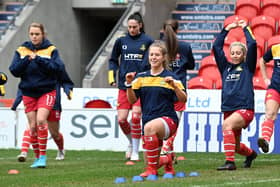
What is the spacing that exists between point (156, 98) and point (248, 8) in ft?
50.3

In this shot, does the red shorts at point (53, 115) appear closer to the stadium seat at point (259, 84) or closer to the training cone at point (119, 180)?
the training cone at point (119, 180)

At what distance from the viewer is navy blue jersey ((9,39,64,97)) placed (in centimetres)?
1211

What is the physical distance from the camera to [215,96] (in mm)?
18562

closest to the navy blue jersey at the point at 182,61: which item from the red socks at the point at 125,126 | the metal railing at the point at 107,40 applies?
the red socks at the point at 125,126

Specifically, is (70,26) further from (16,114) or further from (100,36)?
(16,114)

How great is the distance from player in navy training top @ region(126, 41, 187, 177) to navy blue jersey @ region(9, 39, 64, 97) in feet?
7.03

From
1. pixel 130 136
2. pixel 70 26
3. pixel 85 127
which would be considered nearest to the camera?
pixel 130 136

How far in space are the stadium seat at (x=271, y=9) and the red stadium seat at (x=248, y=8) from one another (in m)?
0.17

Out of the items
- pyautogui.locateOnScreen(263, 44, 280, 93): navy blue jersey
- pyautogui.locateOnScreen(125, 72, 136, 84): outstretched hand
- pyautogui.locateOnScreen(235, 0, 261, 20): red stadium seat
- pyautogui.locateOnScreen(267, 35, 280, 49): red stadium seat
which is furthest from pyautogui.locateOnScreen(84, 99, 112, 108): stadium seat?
pyautogui.locateOnScreen(125, 72, 136, 84): outstretched hand

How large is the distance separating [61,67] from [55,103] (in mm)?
866

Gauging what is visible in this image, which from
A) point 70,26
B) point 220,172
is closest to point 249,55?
point 220,172

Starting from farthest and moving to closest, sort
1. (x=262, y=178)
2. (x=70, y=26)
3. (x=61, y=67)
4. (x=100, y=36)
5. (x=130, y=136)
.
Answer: (x=100, y=36) < (x=70, y=26) < (x=130, y=136) < (x=61, y=67) < (x=262, y=178)

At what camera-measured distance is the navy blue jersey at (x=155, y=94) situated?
1027 centimetres

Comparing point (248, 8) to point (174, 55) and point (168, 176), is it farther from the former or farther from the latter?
point (168, 176)
